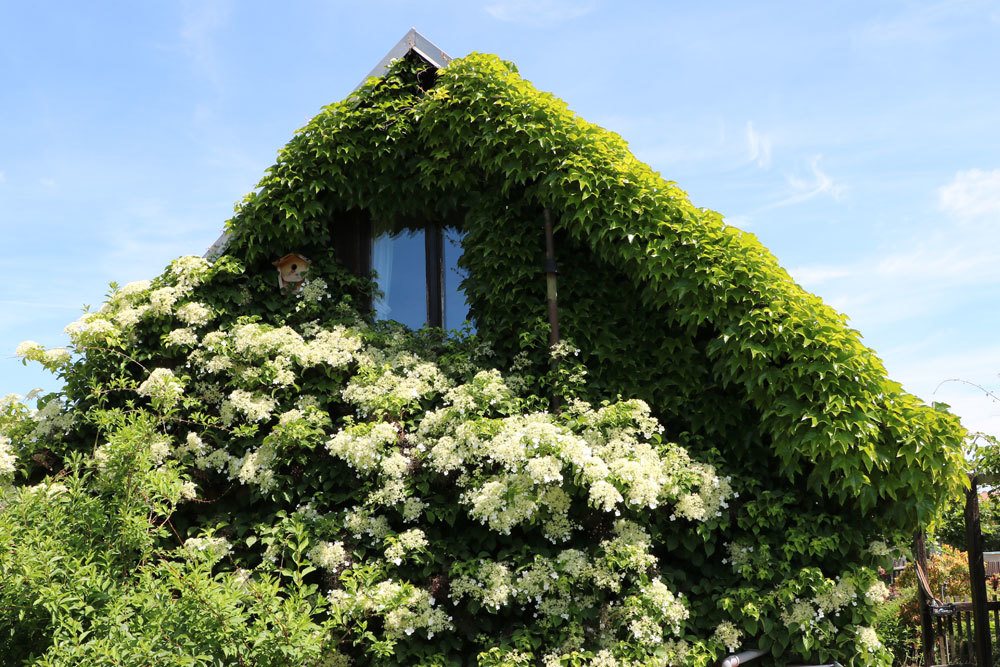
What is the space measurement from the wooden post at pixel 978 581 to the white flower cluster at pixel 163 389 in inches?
280

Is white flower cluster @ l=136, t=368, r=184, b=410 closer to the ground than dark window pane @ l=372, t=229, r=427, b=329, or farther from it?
closer to the ground

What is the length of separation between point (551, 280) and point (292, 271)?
9.05 feet

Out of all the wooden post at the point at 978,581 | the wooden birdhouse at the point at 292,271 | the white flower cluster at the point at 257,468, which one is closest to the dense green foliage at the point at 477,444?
the white flower cluster at the point at 257,468

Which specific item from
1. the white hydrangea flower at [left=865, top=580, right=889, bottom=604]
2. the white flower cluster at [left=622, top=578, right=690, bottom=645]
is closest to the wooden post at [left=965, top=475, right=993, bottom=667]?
the white hydrangea flower at [left=865, top=580, right=889, bottom=604]

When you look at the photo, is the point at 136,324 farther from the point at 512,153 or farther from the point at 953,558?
the point at 953,558

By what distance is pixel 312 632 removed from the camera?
17.2 ft

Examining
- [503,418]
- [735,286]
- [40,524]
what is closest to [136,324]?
[40,524]

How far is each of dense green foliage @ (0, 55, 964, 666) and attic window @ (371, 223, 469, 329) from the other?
380 mm

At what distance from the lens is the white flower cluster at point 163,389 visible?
6.96 m

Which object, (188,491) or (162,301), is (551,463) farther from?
(162,301)

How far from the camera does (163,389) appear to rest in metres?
7.02

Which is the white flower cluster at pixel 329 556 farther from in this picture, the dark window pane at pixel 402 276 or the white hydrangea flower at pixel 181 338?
the dark window pane at pixel 402 276

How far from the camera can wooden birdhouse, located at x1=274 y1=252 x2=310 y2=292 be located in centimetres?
811

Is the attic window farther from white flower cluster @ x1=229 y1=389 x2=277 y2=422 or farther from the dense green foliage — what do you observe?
white flower cluster @ x1=229 y1=389 x2=277 y2=422
